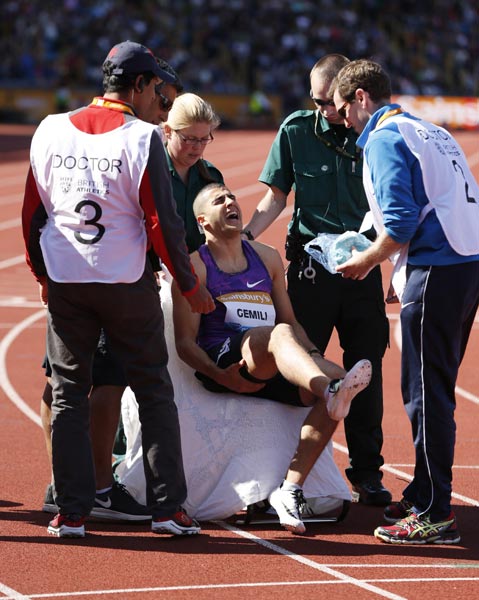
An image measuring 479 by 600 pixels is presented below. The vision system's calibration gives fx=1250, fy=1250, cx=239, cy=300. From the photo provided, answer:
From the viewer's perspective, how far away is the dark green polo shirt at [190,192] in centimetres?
644

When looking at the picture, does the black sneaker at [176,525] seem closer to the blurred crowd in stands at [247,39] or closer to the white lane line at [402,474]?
the white lane line at [402,474]

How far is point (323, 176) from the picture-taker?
6641mm

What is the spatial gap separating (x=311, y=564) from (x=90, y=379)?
128 cm

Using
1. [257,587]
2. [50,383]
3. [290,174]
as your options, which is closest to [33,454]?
[50,383]

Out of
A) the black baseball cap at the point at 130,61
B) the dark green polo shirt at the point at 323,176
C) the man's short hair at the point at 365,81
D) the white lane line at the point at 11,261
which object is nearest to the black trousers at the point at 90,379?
the black baseball cap at the point at 130,61

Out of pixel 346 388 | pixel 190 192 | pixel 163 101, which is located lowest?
pixel 346 388

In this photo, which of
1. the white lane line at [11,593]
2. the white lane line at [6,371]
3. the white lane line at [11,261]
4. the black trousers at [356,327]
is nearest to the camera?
the white lane line at [11,593]

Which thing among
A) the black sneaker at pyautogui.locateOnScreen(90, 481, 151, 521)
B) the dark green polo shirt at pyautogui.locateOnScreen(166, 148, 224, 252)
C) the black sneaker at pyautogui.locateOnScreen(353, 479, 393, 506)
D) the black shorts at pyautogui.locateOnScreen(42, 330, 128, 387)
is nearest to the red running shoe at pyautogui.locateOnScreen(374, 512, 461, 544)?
the black sneaker at pyautogui.locateOnScreen(353, 479, 393, 506)

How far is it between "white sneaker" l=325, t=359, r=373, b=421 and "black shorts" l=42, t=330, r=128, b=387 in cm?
111

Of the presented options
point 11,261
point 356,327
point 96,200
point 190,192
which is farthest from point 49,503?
point 11,261

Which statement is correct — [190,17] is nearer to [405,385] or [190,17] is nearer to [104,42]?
[104,42]

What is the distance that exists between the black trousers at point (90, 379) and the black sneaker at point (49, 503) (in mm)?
479

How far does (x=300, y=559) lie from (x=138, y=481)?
1144 millimetres

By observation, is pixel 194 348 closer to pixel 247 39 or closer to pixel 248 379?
pixel 248 379
